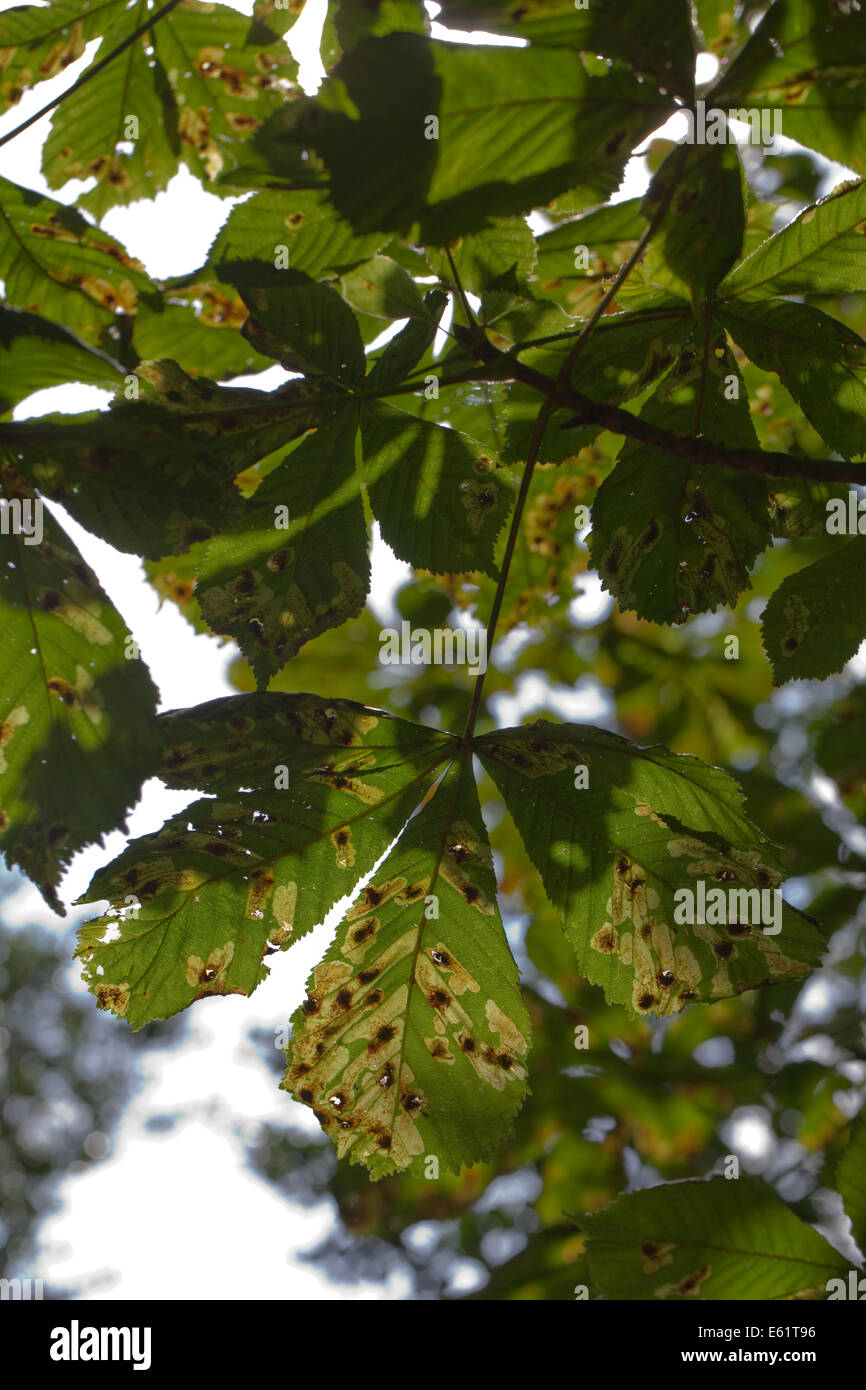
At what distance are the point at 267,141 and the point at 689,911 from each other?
1.30 meters

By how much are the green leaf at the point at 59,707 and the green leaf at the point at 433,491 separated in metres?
0.50

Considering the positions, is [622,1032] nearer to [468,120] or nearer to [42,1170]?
[468,120]

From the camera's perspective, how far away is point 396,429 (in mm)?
1626

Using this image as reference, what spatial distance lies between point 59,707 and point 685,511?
1.06 m

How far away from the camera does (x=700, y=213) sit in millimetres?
1172

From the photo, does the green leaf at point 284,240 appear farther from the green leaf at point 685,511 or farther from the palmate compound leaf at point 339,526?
the green leaf at point 685,511

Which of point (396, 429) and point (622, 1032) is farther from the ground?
point (396, 429)

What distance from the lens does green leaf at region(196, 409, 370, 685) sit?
1.58 meters

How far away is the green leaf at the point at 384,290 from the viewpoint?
1.55m

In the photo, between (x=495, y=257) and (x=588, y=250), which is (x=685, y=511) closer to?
(x=495, y=257)

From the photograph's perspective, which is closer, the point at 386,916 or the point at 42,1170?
the point at 386,916

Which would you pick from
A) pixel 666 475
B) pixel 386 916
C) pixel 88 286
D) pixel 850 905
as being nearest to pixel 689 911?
pixel 386 916

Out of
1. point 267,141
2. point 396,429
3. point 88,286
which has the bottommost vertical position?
point 396,429

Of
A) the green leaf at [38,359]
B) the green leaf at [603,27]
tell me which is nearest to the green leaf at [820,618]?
the green leaf at [603,27]
